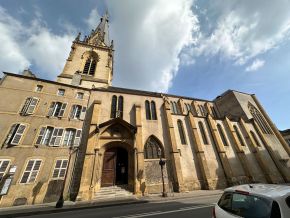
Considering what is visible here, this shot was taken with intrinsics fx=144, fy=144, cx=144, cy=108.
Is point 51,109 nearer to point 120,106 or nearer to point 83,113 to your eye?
point 83,113

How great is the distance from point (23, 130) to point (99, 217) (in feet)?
39.0

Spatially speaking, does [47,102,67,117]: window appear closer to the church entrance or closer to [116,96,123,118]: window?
[116,96,123,118]: window

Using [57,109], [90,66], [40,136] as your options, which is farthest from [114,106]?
[90,66]

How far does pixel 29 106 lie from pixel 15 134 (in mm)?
3253

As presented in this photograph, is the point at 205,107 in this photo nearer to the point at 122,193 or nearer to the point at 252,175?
the point at 252,175

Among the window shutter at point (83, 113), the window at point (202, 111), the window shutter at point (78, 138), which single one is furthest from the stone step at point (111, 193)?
the window at point (202, 111)

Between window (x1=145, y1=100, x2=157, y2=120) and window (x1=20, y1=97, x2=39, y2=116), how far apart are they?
42.4 ft

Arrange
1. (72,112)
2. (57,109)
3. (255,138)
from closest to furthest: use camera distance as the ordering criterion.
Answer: (57,109), (72,112), (255,138)

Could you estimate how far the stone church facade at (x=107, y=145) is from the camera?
1278 cm

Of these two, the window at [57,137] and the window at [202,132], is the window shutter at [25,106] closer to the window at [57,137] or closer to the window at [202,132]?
the window at [57,137]

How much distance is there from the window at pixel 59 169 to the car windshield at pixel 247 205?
14.3m

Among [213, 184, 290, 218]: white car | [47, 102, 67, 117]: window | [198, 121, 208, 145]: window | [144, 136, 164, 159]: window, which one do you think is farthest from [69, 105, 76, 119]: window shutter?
[198, 121, 208, 145]: window

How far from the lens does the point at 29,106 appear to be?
15086 mm

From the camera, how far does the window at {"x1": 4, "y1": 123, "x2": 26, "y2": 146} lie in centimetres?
1273
